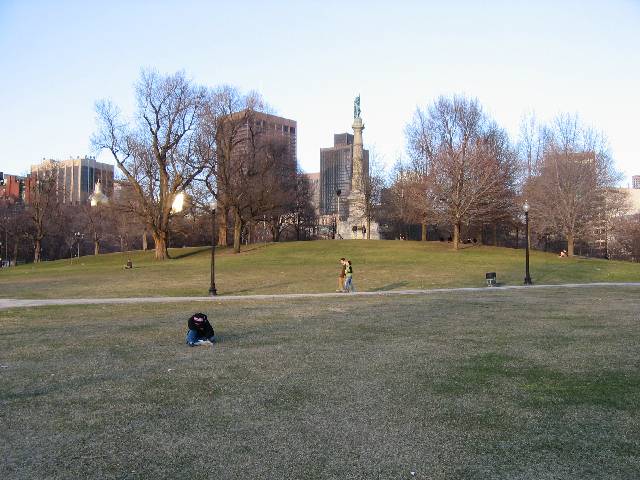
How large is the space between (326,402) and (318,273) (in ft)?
92.4

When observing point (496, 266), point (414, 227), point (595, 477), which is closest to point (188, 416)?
point (595, 477)

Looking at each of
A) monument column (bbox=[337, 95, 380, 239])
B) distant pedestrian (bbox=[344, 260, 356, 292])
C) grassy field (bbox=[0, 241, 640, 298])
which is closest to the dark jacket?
grassy field (bbox=[0, 241, 640, 298])

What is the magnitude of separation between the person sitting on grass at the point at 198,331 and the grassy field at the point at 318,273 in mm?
14522

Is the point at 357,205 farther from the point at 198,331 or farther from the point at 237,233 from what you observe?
the point at 198,331

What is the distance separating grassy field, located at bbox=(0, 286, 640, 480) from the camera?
15.9 feet

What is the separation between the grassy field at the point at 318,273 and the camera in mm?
27328

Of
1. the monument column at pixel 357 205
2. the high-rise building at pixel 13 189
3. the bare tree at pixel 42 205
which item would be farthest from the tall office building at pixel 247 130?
the high-rise building at pixel 13 189

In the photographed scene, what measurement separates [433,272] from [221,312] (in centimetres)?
2043

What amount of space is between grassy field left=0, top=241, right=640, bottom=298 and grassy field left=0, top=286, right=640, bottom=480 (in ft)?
47.3

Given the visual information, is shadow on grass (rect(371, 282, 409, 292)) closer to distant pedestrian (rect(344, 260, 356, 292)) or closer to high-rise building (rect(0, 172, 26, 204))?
distant pedestrian (rect(344, 260, 356, 292))

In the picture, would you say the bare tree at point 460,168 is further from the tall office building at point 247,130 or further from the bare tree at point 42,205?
the bare tree at point 42,205

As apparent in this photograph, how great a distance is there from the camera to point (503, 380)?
25.1 feet

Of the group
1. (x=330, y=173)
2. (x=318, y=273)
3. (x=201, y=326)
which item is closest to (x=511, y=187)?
(x=318, y=273)

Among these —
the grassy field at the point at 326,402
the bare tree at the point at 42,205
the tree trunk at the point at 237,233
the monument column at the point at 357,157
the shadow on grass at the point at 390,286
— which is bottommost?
the shadow on grass at the point at 390,286
